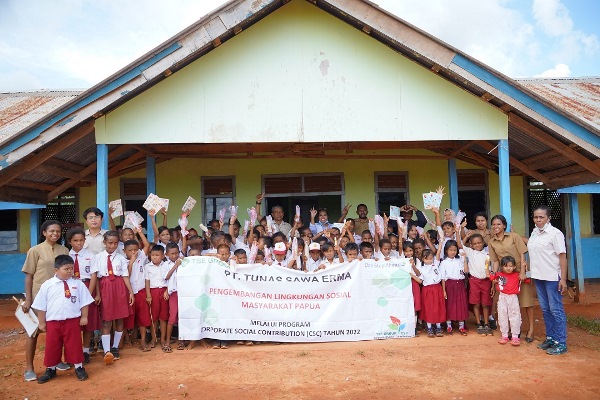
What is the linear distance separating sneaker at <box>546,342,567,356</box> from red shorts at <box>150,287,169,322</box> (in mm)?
4505

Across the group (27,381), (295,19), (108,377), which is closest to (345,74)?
(295,19)

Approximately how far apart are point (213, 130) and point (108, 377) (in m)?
3.25

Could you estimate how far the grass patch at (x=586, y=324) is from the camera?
20.5 ft

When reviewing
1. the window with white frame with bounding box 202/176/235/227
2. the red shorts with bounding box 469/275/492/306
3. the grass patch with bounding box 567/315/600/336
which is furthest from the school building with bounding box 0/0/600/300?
the window with white frame with bounding box 202/176/235/227

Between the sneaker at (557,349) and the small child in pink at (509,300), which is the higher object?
the small child in pink at (509,300)

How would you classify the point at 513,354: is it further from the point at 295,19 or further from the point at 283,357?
the point at 295,19

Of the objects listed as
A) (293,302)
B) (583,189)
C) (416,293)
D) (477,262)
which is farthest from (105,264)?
(583,189)

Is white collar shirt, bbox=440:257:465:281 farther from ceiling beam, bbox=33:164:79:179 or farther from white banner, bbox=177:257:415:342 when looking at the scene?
ceiling beam, bbox=33:164:79:179

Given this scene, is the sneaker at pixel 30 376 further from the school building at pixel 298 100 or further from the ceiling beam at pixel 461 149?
the ceiling beam at pixel 461 149

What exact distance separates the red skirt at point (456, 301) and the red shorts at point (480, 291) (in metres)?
0.12

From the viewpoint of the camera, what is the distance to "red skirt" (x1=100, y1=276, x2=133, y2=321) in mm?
5156

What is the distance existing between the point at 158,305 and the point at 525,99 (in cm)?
534

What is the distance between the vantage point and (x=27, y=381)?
4.66m

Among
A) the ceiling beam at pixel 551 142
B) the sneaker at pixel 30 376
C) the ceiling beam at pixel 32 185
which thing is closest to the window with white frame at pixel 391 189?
→ the ceiling beam at pixel 551 142
